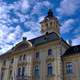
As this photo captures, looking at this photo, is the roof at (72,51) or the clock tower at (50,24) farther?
the clock tower at (50,24)

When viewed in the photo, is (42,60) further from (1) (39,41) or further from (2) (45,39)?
(1) (39,41)

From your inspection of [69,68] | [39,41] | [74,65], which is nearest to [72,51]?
[74,65]

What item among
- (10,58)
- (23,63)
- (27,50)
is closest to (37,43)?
(27,50)

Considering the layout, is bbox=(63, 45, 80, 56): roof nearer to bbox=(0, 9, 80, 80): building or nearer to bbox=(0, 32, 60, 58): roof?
bbox=(0, 9, 80, 80): building

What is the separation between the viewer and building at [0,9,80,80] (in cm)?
3500

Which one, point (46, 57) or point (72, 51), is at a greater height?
point (72, 51)

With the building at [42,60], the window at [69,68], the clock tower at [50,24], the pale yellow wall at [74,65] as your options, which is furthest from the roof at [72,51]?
the clock tower at [50,24]

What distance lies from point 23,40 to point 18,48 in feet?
7.57

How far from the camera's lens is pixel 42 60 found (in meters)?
38.2

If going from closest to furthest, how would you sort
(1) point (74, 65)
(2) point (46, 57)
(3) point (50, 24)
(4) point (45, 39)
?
(1) point (74, 65) < (2) point (46, 57) < (4) point (45, 39) < (3) point (50, 24)

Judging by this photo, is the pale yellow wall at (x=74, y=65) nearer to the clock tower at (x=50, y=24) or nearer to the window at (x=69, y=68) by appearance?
the window at (x=69, y=68)

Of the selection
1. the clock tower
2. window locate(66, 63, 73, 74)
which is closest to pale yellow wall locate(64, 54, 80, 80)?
window locate(66, 63, 73, 74)

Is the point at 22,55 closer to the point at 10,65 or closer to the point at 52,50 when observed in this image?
the point at 10,65

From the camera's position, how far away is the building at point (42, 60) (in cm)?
3500
